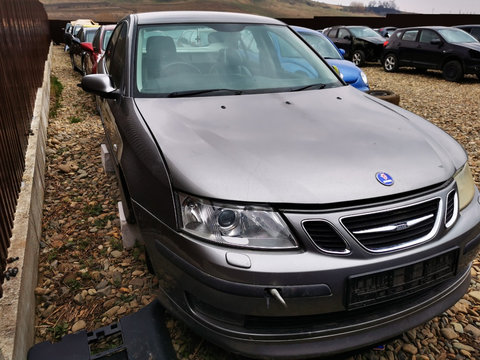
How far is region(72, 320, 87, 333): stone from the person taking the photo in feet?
7.62

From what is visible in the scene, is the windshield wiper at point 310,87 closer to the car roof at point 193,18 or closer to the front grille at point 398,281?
the car roof at point 193,18

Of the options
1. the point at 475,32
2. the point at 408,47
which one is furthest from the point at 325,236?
the point at 475,32

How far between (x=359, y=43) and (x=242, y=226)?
14193 mm

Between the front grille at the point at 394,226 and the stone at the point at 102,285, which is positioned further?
the stone at the point at 102,285

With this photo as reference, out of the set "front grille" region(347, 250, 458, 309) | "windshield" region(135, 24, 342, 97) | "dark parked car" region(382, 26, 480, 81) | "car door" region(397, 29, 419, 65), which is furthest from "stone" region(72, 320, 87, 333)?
"car door" region(397, 29, 419, 65)

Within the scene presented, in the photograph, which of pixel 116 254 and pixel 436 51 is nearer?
pixel 116 254

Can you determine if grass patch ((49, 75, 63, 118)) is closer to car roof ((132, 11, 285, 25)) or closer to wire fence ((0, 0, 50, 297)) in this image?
wire fence ((0, 0, 50, 297))

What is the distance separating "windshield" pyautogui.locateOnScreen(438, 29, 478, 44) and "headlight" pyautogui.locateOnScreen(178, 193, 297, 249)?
1153 cm

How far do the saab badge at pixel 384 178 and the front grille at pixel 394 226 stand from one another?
0.41 ft

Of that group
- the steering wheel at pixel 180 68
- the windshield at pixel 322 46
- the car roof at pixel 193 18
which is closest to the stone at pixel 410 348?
the steering wheel at pixel 180 68

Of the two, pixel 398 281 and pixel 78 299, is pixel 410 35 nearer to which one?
pixel 398 281

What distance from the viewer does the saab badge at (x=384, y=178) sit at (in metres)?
1.76

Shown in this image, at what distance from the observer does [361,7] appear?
138 m

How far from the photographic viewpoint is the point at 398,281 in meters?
1.70
